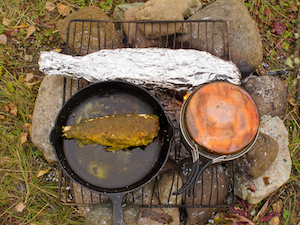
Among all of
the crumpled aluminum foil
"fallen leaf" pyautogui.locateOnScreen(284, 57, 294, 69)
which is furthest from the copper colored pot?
"fallen leaf" pyautogui.locateOnScreen(284, 57, 294, 69)

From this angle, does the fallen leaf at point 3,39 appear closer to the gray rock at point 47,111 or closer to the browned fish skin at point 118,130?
the gray rock at point 47,111

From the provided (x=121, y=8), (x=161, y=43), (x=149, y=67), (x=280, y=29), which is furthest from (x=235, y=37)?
(x=121, y=8)

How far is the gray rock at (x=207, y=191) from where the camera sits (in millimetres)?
2205

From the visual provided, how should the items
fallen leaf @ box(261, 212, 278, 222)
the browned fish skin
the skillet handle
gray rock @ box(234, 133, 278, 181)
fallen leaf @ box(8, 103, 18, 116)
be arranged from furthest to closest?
fallen leaf @ box(8, 103, 18, 116), fallen leaf @ box(261, 212, 278, 222), gray rock @ box(234, 133, 278, 181), the browned fish skin, the skillet handle

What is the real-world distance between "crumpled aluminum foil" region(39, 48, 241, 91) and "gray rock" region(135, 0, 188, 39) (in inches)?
14.7

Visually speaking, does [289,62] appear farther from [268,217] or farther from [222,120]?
[268,217]

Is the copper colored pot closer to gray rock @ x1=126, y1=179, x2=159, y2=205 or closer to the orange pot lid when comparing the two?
the orange pot lid

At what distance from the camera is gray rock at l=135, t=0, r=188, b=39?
7.11ft

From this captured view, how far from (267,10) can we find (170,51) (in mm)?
1777

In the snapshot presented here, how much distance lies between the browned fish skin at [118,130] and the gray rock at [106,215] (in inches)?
27.0

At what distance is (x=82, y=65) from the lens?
1.97 m

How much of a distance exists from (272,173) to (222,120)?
1.23 meters

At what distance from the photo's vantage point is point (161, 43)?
7.82 feet

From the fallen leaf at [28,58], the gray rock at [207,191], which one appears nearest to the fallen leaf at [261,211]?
the gray rock at [207,191]
